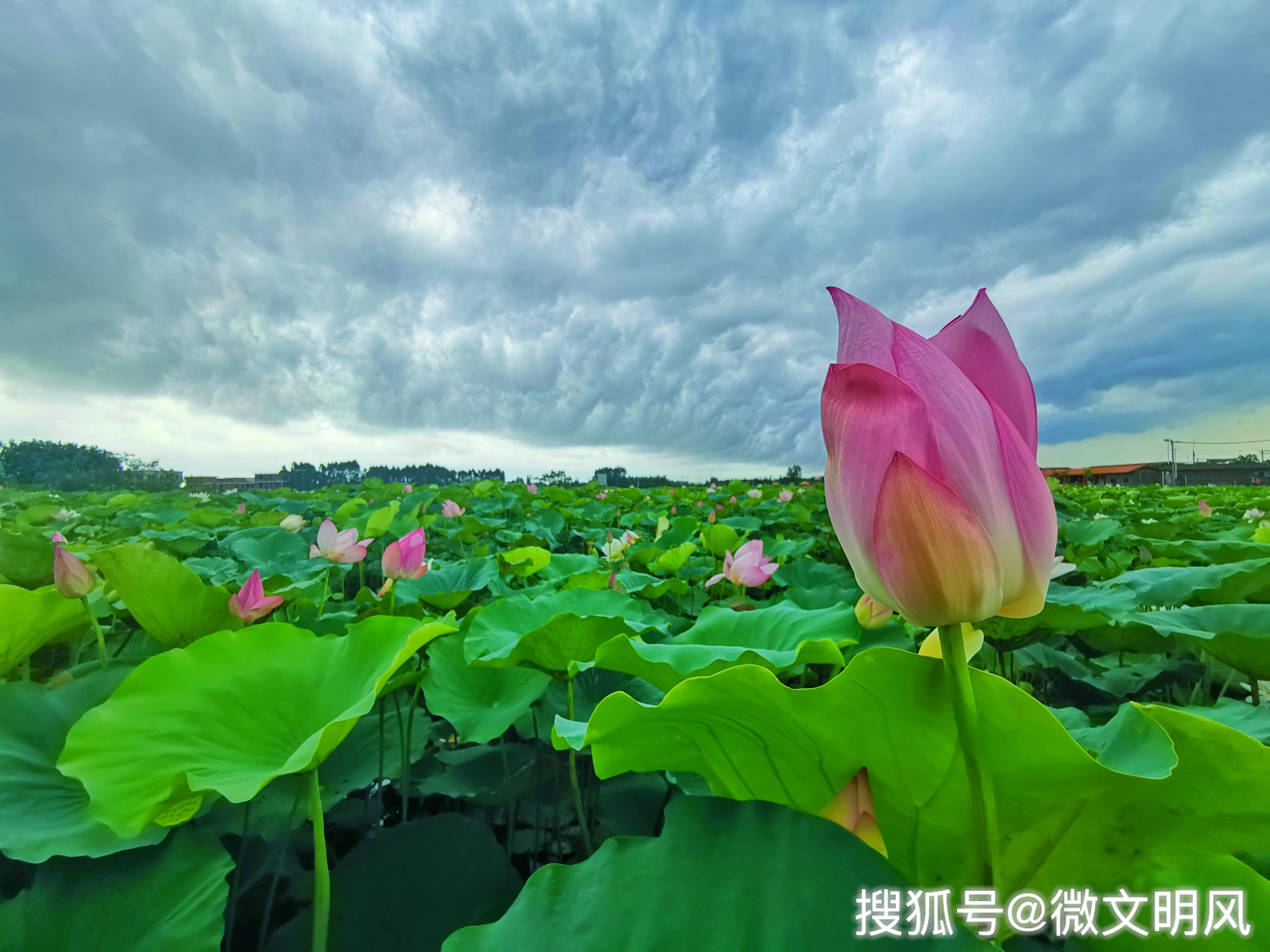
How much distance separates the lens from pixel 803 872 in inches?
14.8

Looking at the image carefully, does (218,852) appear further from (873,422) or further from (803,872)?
(873,422)

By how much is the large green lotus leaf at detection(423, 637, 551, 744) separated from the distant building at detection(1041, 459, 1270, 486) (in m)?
17.6

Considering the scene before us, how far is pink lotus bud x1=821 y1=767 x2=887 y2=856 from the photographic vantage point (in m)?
0.40

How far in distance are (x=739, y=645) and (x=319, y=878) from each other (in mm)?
553

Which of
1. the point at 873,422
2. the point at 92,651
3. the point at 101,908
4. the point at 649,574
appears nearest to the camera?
the point at 873,422

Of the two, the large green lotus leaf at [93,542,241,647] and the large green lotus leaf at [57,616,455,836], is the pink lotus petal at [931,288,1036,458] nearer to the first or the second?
the large green lotus leaf at [57,616,455,836]

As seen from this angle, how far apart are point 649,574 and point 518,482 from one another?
23.1ft

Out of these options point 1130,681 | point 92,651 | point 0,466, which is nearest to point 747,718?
point 1130,681

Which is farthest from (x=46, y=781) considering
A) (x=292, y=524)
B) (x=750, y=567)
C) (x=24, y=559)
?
(x=292, y=524)

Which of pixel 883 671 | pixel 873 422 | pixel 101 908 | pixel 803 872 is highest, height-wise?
pixel 873 422

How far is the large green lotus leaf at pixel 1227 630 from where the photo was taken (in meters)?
0.74

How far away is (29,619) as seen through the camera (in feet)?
2.69

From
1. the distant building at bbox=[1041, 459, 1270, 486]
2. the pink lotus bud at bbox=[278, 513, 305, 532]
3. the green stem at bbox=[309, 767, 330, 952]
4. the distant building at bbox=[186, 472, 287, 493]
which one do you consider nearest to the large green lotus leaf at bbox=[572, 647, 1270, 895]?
the green stem at bbox=[309, 767, 330, 952]

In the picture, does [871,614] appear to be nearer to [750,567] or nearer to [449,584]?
[750,567]
